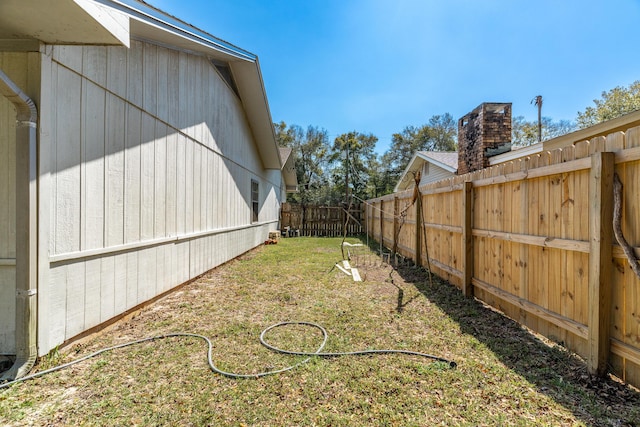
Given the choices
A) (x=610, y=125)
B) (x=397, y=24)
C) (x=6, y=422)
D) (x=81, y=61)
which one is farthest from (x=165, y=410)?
(x=397, y=24)

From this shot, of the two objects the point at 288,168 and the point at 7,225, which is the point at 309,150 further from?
the point at 7,225

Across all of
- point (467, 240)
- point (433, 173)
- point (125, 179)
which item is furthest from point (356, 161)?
point (125, 179)

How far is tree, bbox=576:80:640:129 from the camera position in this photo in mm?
20812

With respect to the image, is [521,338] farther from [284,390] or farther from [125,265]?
[125,265]

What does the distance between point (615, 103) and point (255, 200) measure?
29.0m

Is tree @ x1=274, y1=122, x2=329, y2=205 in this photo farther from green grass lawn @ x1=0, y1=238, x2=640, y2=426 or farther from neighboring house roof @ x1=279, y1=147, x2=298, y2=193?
green grass lawn @ x1=0, y1=238, x2=640, y2=426

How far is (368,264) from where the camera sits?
23.3 ft

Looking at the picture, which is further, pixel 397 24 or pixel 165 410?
pixel 397 24

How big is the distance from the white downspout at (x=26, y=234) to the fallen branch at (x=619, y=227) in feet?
14.6

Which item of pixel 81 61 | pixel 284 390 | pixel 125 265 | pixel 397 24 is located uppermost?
pixel 397 24

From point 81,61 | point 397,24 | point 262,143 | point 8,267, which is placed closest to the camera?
point 8,267

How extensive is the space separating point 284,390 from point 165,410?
0.79 meters

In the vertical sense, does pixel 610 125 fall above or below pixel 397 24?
below

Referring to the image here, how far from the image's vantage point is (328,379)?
2.21 metres
